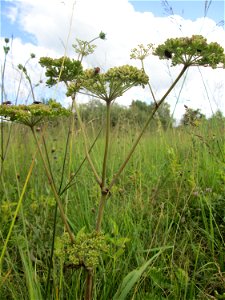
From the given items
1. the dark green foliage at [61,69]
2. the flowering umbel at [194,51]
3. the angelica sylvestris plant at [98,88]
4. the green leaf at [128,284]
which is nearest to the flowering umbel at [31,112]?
the angelica sylvestris plant at [98,88]

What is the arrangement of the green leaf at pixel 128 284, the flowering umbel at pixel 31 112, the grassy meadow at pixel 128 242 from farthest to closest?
the grassy meadow at pixel 128 242 < the green leaf at pixel 128 284 < the flowering umbel at pixel 31 112

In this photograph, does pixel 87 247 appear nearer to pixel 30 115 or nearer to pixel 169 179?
pixel 30 115

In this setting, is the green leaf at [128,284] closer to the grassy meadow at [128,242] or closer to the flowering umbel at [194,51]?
the grassy meadow at [128,242]

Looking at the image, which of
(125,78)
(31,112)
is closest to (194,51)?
(125,78)

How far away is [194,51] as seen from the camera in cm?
154

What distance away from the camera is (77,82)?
5.24 ft

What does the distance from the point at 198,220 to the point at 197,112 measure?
133 cm

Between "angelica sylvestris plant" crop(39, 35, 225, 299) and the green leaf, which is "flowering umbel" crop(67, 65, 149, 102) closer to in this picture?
"angelica sylvestris plant" crop(39, 35, 225, 299)

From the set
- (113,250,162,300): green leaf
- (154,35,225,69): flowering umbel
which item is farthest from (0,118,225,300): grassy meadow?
(154,35,225,69): flowering umbel

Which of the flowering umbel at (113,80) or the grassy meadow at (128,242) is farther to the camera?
the grassy meadow at (128,242)

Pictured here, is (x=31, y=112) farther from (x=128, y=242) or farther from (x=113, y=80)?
(x=128, y=242)

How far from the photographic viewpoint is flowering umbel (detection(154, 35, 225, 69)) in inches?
60.3

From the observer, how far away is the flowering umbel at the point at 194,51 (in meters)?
1.53

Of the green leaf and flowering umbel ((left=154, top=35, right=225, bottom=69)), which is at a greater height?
flowering umbel ((left=154, top=35, right=225, bottom=69))
